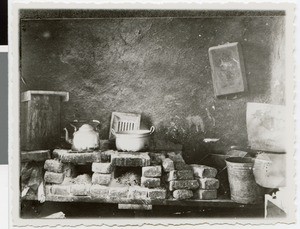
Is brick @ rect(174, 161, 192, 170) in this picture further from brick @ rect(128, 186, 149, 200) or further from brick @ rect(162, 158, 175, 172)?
brick @ rect(128, 186, 149, 200)

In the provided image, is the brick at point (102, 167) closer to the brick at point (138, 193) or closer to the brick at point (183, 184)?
the brick at point (138, 193)

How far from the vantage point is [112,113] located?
1590 mm

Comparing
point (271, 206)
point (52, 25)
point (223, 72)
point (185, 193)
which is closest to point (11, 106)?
point (52, 25)

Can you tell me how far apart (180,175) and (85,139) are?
0.50 metres

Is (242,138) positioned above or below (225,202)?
above

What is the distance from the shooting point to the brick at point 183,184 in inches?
61.2

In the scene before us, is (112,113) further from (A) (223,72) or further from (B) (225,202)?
(B) (225,202)

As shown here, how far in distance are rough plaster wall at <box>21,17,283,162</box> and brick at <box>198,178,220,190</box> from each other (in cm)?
15

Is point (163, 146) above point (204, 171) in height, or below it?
above

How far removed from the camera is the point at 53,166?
1.57m

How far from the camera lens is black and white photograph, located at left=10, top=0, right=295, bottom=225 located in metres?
1.56

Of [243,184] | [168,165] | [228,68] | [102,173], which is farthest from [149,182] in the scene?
[228,68]

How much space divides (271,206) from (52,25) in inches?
55.9

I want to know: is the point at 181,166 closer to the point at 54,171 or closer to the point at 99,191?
the point at 99,191
